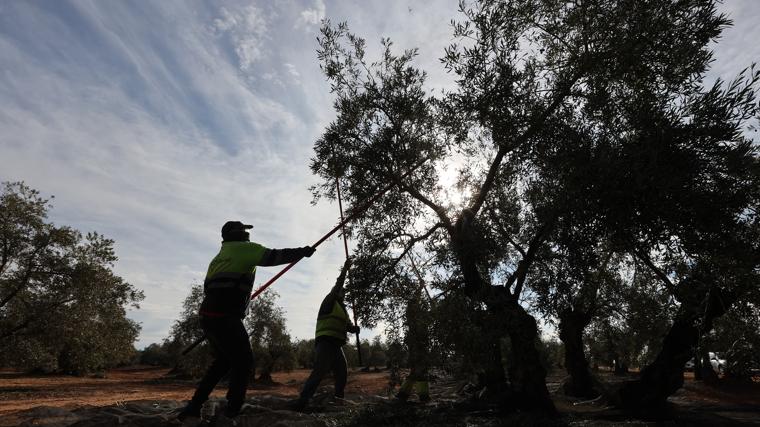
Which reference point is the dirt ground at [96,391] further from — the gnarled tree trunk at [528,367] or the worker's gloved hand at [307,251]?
the worker's gloved hand at [307,251]

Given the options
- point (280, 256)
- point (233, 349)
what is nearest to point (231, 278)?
point (280, 256)

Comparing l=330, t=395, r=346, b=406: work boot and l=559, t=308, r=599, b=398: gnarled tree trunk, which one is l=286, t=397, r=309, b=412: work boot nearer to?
l=330, t=395, r=346, b=406: work boot

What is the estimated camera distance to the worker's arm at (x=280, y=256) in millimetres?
7371

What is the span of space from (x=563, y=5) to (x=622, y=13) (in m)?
1.48

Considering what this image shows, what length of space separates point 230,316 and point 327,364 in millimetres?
4004

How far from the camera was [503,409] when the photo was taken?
32.6 ft

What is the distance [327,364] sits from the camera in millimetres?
10195

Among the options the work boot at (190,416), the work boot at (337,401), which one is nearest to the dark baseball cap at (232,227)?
the work boot at (190,416)

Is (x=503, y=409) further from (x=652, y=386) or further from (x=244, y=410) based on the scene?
(x=244, y=410)

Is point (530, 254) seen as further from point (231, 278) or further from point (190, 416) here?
point (190, 416)

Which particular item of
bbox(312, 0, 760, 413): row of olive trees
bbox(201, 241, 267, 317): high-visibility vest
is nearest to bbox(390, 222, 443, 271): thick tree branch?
bbox(312, 0, 760, 413): row of olive trees

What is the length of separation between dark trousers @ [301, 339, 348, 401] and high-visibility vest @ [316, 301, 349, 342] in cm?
22

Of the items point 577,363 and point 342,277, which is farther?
point 577,363

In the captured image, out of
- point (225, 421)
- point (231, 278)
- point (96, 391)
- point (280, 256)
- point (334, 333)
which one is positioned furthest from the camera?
point (96, 391)
